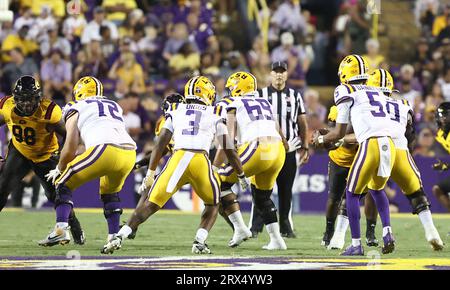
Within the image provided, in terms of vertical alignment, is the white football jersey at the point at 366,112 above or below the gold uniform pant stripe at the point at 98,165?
above

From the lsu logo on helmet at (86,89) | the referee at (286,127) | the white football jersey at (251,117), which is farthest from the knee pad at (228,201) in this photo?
the lsu logo on helmet at (86,89)

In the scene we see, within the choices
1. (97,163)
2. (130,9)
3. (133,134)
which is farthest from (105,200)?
(130,9)

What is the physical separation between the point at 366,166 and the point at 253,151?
156 cm

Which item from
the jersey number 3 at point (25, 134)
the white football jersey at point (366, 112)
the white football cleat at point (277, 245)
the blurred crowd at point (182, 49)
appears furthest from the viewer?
the blurred crowd at point (182, 49)

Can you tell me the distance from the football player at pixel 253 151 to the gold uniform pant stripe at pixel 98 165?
1276 millimetres

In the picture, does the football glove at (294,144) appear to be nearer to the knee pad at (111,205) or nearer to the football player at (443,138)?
the football player at (443,138)

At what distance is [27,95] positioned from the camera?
39.2ft

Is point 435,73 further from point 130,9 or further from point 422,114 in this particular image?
point 130,9

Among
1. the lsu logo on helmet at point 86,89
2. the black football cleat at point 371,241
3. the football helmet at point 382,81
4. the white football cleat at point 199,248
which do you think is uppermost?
the football helmet at point 382,81

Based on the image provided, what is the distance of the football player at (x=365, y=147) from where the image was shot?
11.0 meters

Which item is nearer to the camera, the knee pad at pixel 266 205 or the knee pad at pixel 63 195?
the knee pad at pixel 63 195

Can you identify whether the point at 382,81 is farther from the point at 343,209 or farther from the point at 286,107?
the point at 286,107

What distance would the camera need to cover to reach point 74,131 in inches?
446

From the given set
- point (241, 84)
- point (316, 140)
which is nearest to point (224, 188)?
point (241, 84)
